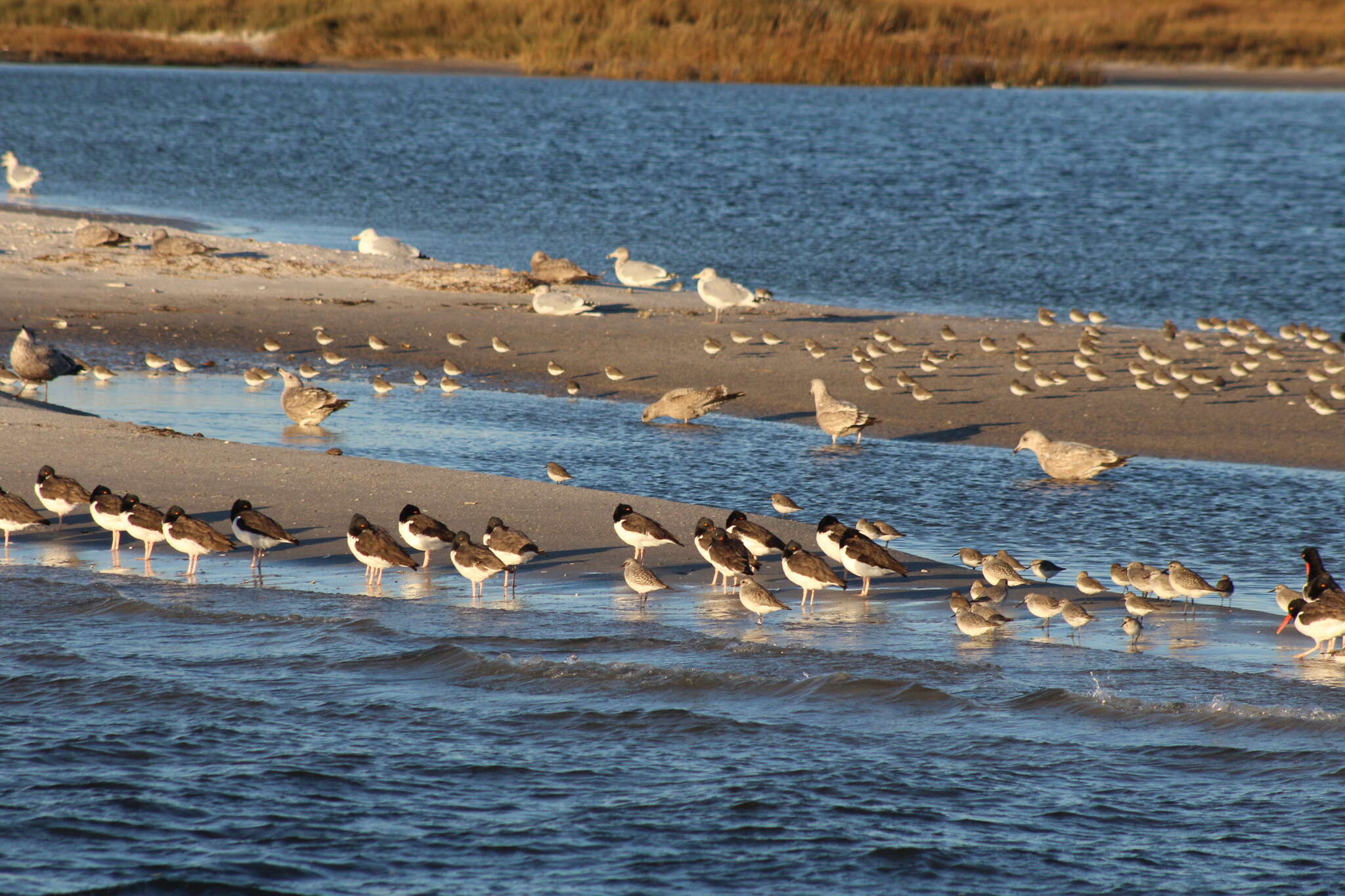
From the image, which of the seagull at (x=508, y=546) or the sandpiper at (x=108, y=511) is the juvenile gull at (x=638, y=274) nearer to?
the seagull at (x=508, y=546)

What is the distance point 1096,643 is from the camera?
388 inches

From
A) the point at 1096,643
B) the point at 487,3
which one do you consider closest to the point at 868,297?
the point at 1096,643

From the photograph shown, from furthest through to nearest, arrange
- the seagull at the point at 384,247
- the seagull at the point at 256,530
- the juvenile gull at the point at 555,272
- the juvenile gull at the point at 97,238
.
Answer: the seagull at the point at 384,247 < the juvenile gull at the point at 97,238 < the juvenile gull at the point at 555,272 < the seagull at the point at 256,530

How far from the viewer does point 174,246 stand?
2477 centimetres

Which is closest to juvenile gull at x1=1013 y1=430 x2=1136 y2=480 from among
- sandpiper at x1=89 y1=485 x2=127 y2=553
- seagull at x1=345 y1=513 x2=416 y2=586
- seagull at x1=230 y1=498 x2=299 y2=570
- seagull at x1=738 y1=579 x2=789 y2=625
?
seagull at x1=738 y1=579 x2=789 y2=625

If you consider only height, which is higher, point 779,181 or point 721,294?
point 779,181

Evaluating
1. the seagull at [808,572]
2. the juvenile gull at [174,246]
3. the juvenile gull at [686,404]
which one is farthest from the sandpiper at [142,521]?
the juvenile gull at [174,246]

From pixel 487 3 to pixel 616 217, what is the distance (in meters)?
58.0

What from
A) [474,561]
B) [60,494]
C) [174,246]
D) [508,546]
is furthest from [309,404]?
[174,246]

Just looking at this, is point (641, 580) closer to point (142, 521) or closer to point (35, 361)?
point (142, 521)

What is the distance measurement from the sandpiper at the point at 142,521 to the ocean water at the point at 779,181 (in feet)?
56.6

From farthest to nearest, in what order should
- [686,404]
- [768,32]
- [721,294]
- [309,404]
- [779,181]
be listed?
[768,32] < [779,181] < [721,294] < [686,404] < [309,404]

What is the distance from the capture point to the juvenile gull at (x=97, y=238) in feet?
82.8

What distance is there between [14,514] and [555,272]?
47.8 feet
